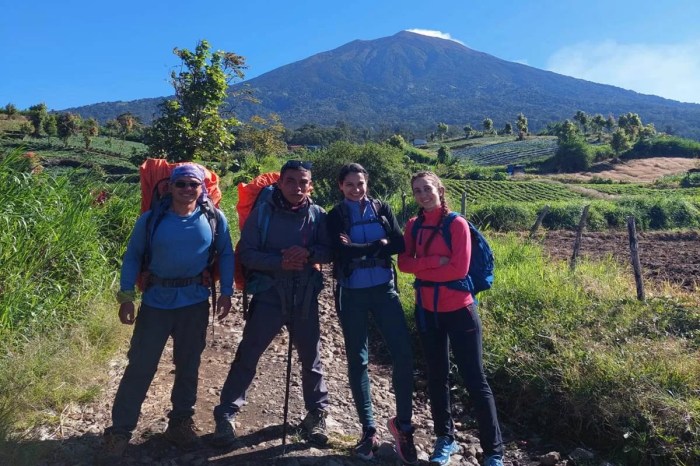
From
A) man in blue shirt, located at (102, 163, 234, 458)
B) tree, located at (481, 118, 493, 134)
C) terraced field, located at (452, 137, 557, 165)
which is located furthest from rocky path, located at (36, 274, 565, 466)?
tree, located at (481, 118, 493, 134)

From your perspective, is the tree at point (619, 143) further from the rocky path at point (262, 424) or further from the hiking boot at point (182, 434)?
the hiking boot at point (182, 434)

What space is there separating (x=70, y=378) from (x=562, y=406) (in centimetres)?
317

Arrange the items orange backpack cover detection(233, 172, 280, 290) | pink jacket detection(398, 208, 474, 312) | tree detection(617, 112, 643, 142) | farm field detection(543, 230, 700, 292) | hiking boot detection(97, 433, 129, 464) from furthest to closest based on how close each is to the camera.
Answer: tree detection(617, 112, 643, 142) < farm field detection(543, 230, 700, 292) < orange backpack cover detection(233, 172, 280, 290) < pink jacket detection(398, 208, 474, 312) < hiking boot detection(97, 433, 129, 464)

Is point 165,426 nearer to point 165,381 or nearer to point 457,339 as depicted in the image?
point 165,381

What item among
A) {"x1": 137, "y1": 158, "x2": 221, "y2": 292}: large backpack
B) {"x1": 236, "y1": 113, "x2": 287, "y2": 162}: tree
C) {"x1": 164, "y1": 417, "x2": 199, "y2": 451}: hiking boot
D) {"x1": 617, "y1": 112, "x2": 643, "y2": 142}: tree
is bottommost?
{"x1": 164, "y1": 417, "x2": 199, "y2": 451}: hiking boot

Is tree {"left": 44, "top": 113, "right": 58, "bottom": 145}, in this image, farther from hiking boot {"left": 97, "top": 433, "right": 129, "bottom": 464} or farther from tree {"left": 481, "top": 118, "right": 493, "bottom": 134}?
tree {"left": 481, "top": 118, "right": 493, "bottom": 134}

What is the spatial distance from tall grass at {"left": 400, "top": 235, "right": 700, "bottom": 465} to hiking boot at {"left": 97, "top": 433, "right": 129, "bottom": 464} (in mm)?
2528

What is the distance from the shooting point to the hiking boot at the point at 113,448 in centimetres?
248

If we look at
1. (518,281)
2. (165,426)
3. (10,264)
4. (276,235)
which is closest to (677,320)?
(518,281)

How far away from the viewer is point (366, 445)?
271 cm

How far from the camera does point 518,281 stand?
5.16m

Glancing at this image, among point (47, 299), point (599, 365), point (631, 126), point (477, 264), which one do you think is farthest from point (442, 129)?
point (477, 264)

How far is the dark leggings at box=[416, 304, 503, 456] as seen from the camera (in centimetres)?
262

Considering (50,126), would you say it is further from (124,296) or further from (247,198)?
(124,296)
